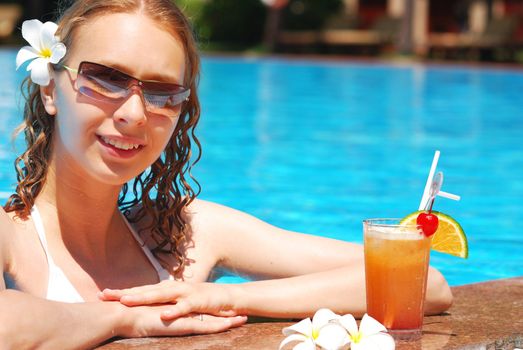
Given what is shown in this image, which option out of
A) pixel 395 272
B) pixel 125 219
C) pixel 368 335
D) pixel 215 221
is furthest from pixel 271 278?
pixel 368 335

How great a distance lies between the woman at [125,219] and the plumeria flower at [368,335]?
0.50m

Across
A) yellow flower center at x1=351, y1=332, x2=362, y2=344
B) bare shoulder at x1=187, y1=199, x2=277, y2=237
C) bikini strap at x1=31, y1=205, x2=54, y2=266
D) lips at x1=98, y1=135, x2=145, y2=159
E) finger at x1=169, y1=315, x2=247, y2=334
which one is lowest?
finger at x1=169, y1=315, x2=247, y2=334

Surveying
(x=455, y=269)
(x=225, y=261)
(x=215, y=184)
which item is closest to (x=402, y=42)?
(x=215, y=184)

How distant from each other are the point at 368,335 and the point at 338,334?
96mm

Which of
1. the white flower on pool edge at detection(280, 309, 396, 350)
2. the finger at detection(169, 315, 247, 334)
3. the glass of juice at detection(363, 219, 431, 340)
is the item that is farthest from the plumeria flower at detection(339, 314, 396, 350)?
the finger at detection(169, 315, 247, 334)

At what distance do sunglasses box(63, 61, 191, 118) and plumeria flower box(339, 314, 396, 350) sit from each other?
79 cm

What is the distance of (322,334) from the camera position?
2357mm

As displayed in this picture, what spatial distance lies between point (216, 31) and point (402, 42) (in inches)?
248

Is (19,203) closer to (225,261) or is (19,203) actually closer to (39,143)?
(39,143)

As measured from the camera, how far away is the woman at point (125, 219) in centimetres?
266

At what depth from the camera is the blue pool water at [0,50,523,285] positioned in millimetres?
6586

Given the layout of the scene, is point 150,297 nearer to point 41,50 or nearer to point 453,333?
point 41,50

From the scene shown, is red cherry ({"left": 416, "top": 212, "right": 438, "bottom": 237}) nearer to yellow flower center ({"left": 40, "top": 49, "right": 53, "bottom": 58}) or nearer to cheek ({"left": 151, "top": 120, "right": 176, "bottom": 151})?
cheek ({"left": 151, "top": 120, "right": 176, "bottom": 151})

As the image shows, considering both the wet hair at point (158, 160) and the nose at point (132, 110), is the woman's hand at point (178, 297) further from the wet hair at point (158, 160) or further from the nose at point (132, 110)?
the nose at point (132, 110)
